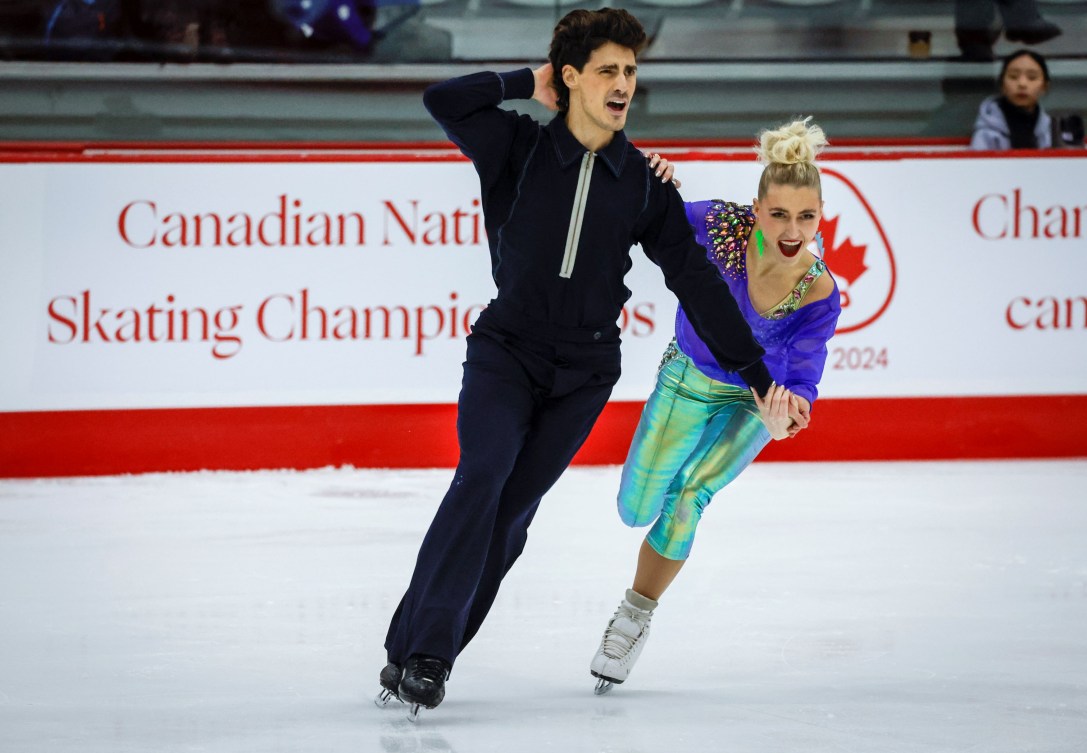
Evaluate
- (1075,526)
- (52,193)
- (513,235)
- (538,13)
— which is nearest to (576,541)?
(1075,526)

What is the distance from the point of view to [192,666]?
3.22 metres

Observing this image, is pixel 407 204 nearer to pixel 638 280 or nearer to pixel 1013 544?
pixel 638 280

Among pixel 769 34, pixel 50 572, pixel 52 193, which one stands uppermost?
pixel 769 34

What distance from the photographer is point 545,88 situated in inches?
113

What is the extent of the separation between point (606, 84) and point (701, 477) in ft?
2.81

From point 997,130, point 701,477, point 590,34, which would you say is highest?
point 590,34

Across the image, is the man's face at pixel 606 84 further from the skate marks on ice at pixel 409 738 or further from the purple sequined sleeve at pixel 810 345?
the skate marks on ice at pixel 409 738

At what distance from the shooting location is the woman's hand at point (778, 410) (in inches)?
117

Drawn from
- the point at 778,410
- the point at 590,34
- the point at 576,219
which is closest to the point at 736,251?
the point at 778,410

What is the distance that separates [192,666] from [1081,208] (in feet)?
13.8

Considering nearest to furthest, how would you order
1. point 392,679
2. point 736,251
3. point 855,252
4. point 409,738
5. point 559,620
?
point 409,738
point 392,679
point 736,251
point 559,620
point 855,252

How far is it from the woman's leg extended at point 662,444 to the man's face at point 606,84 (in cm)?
63

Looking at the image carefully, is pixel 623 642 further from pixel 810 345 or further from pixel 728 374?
pixel 810 345

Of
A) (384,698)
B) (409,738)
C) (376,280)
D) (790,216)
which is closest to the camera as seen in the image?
(409,738)
